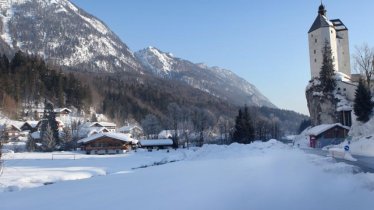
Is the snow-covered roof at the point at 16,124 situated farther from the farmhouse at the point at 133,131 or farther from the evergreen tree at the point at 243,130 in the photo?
the evergreen tree at the point at 243,130

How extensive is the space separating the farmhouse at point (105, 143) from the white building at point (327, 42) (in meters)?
42.4

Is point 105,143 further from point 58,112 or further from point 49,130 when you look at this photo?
point 58,112

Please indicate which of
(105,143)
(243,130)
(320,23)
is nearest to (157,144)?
(105,143)

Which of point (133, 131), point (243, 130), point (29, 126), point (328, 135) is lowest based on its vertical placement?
point (328, 135)

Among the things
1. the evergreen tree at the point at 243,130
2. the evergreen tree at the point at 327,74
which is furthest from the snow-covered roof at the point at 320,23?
the evergreen tree at the point at 243,130

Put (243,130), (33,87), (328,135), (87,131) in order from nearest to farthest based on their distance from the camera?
(328,135) → (243,130) → (87,131) → (33,87)

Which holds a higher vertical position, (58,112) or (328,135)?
(58,112)

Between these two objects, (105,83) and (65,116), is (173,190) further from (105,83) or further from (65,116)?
(105,83)

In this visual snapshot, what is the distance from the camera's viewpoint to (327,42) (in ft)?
280

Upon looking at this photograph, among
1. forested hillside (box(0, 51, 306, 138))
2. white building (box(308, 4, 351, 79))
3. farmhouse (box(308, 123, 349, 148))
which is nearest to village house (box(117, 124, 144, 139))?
forested hillside (box(0, 51, 306, 138))

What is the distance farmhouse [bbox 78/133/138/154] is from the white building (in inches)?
1668

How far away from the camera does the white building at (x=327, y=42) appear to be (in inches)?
3425

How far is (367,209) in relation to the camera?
11.4m

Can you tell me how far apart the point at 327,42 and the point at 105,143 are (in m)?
49.8
